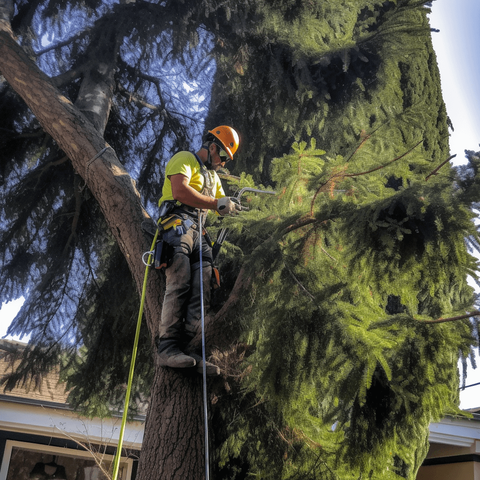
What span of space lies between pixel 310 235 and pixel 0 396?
19.3ft

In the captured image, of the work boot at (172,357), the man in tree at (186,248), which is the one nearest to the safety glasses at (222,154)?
the man in tree at (186,248)

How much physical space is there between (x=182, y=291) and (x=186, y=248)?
297 millimetres

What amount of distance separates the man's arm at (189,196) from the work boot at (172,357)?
913mm

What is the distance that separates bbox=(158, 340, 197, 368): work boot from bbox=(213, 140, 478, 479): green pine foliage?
38cm

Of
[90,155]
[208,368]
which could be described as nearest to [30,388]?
[90,155]

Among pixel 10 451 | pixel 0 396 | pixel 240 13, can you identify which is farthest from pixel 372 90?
pixel 10 451

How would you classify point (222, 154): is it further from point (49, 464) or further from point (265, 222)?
point (49, 464)

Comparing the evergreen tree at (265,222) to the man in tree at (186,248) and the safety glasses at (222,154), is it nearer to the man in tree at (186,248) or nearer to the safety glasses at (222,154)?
Result: the man in tree at (186,248)

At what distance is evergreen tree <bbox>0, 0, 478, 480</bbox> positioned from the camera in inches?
120

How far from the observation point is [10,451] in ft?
26.6

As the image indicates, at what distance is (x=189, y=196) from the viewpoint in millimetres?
3871

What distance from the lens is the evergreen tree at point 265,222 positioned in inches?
120

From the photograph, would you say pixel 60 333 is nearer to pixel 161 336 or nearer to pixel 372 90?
pixel 161 336

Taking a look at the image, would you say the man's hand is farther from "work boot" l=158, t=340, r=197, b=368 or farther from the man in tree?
"work boot" l=158, t=340, r=197, b=368
